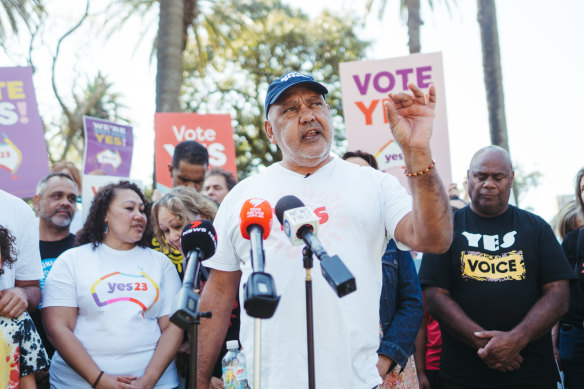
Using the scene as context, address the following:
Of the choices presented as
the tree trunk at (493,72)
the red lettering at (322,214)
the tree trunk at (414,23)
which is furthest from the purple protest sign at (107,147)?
the tree trunk at (414,23)

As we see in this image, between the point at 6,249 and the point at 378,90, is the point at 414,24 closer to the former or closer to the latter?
the point at 378,90

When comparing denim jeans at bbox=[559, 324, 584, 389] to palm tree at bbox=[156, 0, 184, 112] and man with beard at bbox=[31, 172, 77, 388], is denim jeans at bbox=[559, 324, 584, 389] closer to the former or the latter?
man with beard at bbox=[31, 172, 77, 388]

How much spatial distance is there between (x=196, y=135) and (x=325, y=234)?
4.97 m

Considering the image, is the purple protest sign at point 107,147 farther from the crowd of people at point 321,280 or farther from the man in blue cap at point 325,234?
the man in blue cap at point 325,234

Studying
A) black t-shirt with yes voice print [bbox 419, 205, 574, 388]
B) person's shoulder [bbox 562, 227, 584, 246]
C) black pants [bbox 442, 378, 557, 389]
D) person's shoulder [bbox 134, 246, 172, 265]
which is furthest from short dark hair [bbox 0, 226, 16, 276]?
person's shoulder [bbox 562, 227, 584, 246]

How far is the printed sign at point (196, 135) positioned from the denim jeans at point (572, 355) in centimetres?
406

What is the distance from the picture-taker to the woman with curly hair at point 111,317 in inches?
120

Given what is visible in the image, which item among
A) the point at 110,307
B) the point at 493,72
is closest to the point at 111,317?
the point at 110,307

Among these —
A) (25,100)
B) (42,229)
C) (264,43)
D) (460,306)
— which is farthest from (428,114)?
(264,43)

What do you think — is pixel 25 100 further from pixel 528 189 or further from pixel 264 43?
pixel 528 189

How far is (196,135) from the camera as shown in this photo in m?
6.74

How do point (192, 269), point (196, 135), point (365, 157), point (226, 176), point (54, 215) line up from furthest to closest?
point (196, 135) < point (226, 176) < point (54, 215) < point (365, 157) < point (192, 269)

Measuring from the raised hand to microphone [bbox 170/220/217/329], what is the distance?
2.32 ft

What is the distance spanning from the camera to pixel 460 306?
3.22 m
